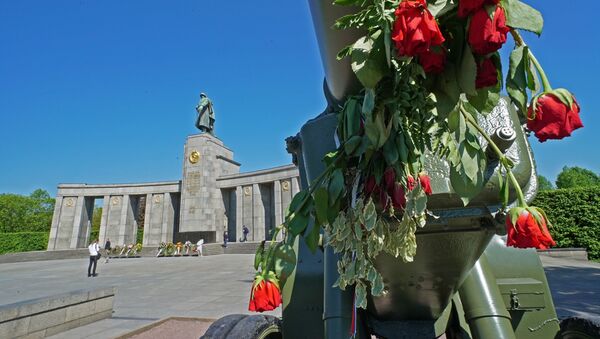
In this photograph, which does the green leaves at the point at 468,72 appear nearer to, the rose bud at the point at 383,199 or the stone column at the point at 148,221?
the rose bud at the point at 383,199

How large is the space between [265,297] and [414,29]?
1053 mm

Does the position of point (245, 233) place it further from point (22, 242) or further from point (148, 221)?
point (22, 242)

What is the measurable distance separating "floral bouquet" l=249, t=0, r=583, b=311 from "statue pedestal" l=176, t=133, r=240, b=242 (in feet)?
111

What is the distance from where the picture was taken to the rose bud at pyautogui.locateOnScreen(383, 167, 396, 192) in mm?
1049

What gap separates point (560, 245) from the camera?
59.7ft

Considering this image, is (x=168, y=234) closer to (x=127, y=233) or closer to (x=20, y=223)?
(x=127, y=233)

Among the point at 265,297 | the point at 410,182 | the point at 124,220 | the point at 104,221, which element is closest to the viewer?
the point at 410,182

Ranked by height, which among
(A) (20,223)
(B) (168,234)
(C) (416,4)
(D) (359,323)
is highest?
(A) (20,223)

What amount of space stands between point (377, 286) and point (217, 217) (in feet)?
114

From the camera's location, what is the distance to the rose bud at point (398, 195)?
3.43ft

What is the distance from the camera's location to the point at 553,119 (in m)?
0.79

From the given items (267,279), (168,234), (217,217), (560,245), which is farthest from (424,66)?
(168,234)

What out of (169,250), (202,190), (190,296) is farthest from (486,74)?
(202,190)

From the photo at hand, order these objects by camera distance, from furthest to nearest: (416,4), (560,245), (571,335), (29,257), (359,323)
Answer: (29,257)
(560,245)
(571,335)
(359,323)
(416,4)
